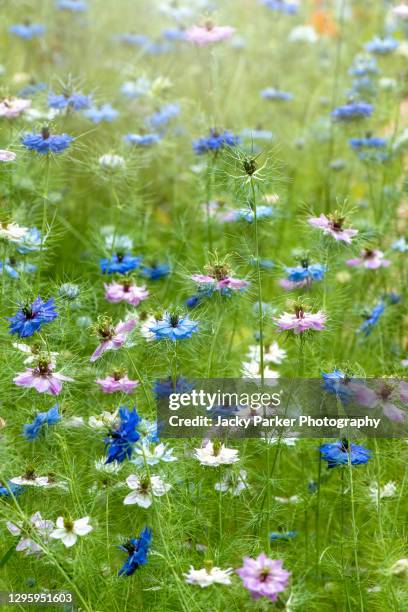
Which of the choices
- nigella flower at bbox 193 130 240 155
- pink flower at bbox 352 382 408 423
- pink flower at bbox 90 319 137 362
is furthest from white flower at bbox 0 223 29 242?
pink flower at bbox 352 382 408 423

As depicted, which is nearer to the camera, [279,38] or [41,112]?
[41,112]

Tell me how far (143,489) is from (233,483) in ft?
0.78

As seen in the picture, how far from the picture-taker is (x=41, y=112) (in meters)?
2.76

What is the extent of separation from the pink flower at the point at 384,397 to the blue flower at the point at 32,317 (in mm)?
629

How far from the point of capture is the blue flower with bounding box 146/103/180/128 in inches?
125

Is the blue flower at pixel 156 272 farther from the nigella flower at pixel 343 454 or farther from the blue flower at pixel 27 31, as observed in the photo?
the blue flower at pixel 27 31

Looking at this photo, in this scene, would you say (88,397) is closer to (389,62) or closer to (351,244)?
(351,244)

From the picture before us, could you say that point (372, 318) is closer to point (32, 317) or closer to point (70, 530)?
point (32, 317)

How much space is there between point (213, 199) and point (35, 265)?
768 millimetres

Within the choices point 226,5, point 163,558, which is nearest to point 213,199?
point 163,558

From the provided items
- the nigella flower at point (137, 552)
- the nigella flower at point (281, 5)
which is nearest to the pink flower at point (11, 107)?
the nigella flower at point (137, 552)

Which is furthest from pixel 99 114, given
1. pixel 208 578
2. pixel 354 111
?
→ pixel 208 578

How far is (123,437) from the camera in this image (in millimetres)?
1559

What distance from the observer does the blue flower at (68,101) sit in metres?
2.51
